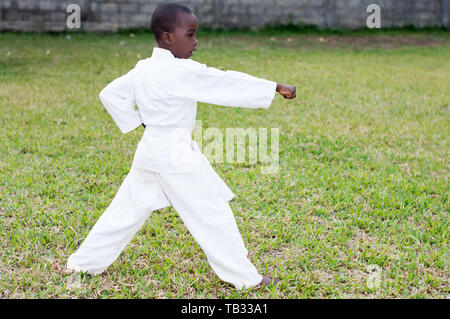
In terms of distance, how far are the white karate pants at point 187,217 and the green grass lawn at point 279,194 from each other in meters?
0.14

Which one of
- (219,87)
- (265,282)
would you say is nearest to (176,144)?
(219,87)

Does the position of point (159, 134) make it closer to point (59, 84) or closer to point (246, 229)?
point (246, 229)

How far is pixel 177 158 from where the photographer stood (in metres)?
2.05

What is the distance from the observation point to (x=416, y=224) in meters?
2.96

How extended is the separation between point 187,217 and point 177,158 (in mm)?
276

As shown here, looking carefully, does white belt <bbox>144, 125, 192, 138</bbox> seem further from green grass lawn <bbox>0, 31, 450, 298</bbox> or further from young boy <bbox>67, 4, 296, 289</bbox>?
green grass lawn <bbox>0, 31, 450, 298</bbox>

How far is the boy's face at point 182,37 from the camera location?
77.2 inches

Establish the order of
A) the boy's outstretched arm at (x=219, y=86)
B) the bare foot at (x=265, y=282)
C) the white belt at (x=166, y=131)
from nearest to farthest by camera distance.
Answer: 1. the boy's outstretched arm at (x=219, y=86)
2. the white belt at (x=166, y=131)
3. the bare foot at (x=265, y=282)

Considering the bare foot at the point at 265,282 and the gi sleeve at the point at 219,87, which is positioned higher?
the gi sleeve at the point at 219,87

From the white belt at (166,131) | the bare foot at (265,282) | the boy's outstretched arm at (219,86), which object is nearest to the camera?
the boy's outstretched arm at (219,86)

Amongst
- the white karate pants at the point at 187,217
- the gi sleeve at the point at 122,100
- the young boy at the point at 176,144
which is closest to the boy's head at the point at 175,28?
the young boy at the point at 176,144

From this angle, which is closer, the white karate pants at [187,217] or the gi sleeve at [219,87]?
the gi sleeve at [219,87]

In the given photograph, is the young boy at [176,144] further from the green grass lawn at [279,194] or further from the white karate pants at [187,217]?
the green grass lawn at [279,194]

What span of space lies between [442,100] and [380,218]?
3.61 metres
